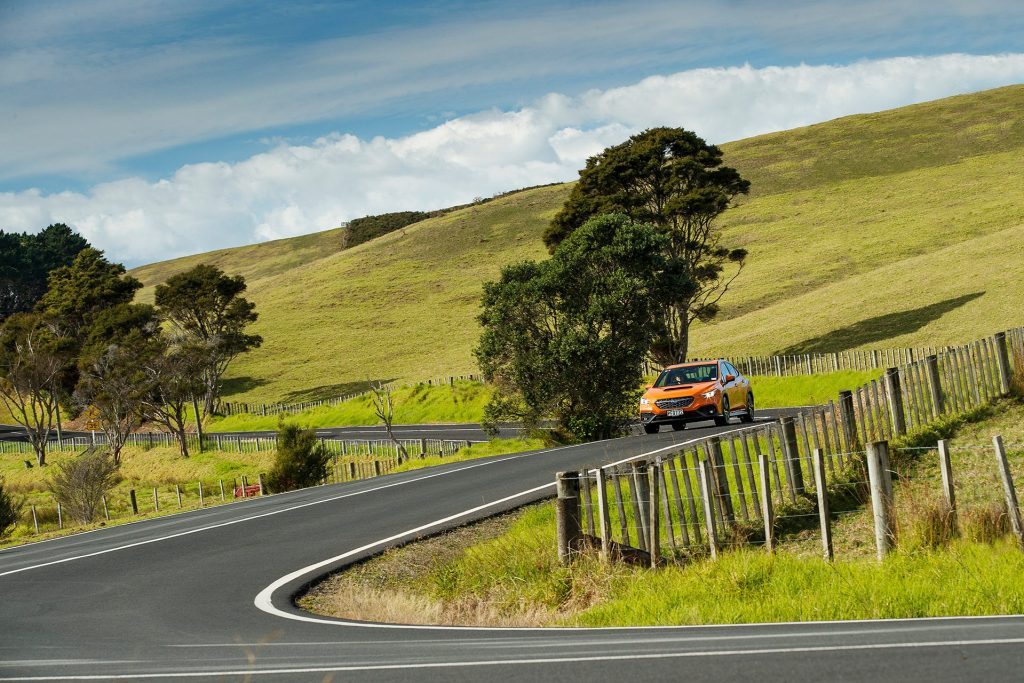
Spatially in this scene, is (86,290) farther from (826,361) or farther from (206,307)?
(826,361)

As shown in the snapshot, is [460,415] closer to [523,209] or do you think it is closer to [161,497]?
[161,497]

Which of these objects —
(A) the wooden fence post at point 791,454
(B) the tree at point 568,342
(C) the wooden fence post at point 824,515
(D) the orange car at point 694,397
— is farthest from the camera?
(B) the tree at point 568,342

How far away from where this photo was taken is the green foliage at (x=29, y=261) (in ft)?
391

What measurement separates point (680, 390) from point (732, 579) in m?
17.0

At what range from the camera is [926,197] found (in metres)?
86.7

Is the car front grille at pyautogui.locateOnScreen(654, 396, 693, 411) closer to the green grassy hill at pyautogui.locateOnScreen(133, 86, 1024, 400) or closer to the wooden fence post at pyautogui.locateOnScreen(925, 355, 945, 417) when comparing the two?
the wooden fence post at pyautogui.locateOnScreen(925, 355, 945, 417)

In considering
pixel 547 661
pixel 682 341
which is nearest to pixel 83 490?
pixel 682 341

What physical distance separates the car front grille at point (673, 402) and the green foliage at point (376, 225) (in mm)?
123682

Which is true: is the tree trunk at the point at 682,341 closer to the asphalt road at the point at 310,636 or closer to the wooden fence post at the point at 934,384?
the wooden fence post at the point at 934,384

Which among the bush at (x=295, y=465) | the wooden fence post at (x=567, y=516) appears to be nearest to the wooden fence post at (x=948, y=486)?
the wooden fence post at (x=567, y=516)

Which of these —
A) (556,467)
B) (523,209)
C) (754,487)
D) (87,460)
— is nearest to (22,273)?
(523,209)

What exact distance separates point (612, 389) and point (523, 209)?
302 feet

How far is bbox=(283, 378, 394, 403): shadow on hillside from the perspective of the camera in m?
71.9

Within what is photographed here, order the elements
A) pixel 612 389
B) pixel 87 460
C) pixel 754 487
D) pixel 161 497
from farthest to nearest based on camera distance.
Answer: pixel 161 497 → pixel 87 460 → pixel 612 389 → pixel 754 487
